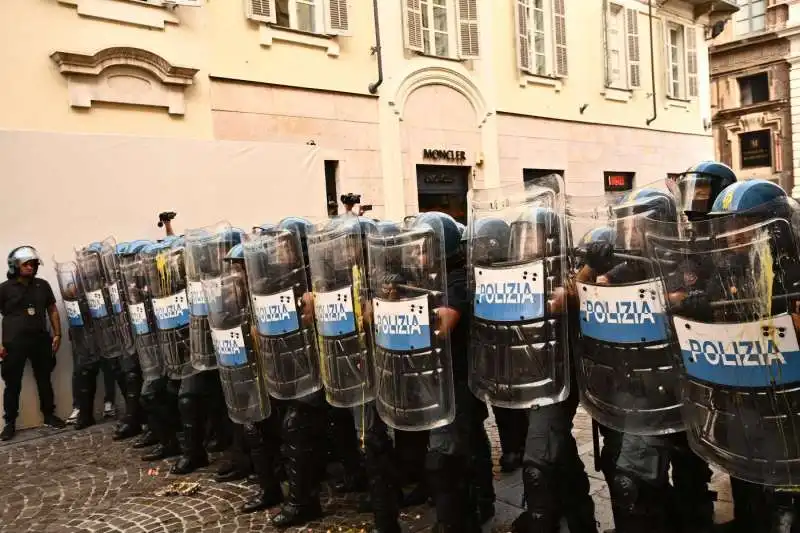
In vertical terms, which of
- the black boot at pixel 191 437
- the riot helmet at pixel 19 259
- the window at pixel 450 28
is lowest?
the black boot at pixel 191 437

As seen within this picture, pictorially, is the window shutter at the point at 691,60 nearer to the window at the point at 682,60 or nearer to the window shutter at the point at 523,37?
the window at the point at 682,60

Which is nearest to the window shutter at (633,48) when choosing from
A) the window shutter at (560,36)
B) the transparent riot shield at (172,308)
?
the window shutter at (560,36)

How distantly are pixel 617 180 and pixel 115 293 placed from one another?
13230 millimetres

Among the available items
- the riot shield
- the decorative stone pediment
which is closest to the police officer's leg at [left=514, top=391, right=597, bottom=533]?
the riot shield

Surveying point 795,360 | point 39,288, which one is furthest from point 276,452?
point 39,288

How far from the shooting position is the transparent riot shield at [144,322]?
5.36 meters

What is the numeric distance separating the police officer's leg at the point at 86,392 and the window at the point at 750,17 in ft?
90.6

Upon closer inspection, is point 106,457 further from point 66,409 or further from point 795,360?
point 795,360

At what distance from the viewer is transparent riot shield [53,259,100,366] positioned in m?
6.70

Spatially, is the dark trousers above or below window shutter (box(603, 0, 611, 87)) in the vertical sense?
below

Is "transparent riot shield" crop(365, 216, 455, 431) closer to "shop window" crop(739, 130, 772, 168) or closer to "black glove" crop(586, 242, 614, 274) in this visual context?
"black glove" crop(586, 242, 614, 274)

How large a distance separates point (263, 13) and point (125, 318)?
18.6ft

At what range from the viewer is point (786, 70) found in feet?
81.7

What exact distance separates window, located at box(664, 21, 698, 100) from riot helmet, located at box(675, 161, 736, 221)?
16145 millimetres
